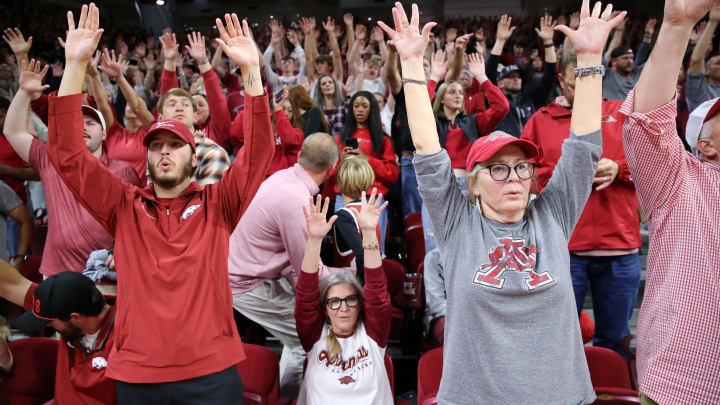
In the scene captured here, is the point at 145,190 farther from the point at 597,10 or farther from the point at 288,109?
the point at 288,109

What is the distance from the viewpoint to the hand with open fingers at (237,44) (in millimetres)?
1985

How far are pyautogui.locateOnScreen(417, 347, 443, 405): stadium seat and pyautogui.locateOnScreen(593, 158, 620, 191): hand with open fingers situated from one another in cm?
110

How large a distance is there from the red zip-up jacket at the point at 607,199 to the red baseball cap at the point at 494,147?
982 mm

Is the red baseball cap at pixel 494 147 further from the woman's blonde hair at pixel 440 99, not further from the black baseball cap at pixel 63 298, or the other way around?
the woman's blonde hair at pixel 440 99

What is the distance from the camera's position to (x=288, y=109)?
4973 millimetres

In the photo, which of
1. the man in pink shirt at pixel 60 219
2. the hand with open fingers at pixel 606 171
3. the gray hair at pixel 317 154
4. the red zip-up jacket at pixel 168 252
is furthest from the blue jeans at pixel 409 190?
the red zip-up jacket at pixel 168 252

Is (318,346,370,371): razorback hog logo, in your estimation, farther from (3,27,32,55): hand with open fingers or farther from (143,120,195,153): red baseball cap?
(3,27,32,55): hand with open fingers

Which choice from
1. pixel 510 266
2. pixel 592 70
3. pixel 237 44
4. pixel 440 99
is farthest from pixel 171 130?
pixel 440 99

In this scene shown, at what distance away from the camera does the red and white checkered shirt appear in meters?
1.39

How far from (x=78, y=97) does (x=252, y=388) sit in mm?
1440

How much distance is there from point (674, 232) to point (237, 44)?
1.59 meters

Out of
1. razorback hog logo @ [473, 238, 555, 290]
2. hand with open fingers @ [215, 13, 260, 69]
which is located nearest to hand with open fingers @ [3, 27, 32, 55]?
hand with open fingers @ [215, 13, 260, 69]

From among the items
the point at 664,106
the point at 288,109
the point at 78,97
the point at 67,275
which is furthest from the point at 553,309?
the point at 288,109

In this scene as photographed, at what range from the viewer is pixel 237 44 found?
2033 mm
